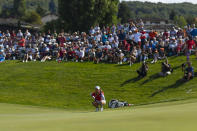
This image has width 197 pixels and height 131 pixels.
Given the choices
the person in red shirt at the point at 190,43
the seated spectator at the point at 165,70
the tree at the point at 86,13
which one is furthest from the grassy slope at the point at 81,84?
the tree at the point at 86,13

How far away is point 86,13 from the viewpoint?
65.2 metres

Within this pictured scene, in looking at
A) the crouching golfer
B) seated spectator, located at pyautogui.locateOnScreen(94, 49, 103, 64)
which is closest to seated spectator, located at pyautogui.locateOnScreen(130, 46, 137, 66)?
seated spectator, located at pyautogui.locateOnScreen(94, 49, 103, 64)

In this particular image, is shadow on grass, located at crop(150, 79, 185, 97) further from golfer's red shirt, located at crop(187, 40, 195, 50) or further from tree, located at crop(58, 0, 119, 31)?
tree, located at crop(58, 0, 119, 31)

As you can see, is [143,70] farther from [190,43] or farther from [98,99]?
[98,99]

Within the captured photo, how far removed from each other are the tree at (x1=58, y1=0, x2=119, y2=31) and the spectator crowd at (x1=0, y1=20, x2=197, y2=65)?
26.9m

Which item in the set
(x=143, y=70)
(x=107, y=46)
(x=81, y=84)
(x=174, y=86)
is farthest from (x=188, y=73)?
(x=107, y=46)

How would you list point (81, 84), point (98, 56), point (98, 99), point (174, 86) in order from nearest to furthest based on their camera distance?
point (98, 99), point (174, 86), point (81, 84), point (98, 56)

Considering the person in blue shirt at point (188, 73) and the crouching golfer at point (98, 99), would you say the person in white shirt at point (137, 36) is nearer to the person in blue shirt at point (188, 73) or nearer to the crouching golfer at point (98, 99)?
the person in blue shirt at point (188, 73)

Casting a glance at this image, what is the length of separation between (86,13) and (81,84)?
125ft

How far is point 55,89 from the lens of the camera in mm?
28016

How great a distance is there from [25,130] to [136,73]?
1962cm

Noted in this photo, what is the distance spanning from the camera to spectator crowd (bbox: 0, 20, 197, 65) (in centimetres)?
3078

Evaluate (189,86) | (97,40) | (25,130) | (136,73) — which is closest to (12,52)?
(97,40)

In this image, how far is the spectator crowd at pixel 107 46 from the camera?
30.8m
